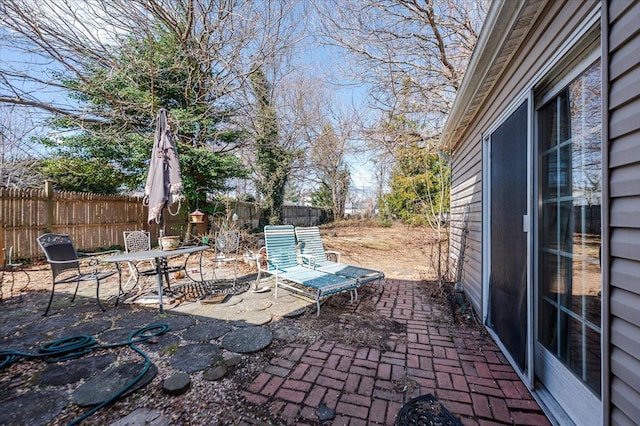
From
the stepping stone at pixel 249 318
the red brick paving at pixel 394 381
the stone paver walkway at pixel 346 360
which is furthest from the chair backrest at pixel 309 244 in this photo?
the red brick paving at pixel 394 381

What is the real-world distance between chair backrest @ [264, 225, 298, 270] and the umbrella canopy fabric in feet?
4.58

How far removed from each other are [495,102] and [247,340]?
3447 millimetres

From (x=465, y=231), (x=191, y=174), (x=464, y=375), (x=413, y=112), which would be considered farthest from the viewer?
(x=191, y=174)

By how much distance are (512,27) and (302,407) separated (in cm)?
299

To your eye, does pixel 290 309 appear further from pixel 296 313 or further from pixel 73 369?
pixel 73 369

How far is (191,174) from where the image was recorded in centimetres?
845

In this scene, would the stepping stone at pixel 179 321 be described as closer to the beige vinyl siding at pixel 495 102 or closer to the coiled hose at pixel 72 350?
the coiled hose at pixel 72 350

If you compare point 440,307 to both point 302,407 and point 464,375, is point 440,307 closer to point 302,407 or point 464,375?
point 464,375

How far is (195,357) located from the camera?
2.39m

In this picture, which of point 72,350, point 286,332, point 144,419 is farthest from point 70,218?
point 144,419

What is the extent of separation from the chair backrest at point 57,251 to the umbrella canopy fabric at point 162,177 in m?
1.00

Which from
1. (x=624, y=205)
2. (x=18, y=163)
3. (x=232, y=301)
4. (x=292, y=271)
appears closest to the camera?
(x=624, y=205)

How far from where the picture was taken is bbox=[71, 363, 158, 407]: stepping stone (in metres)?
1.87

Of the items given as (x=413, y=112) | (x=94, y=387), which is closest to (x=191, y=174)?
(x=413, y=112)
